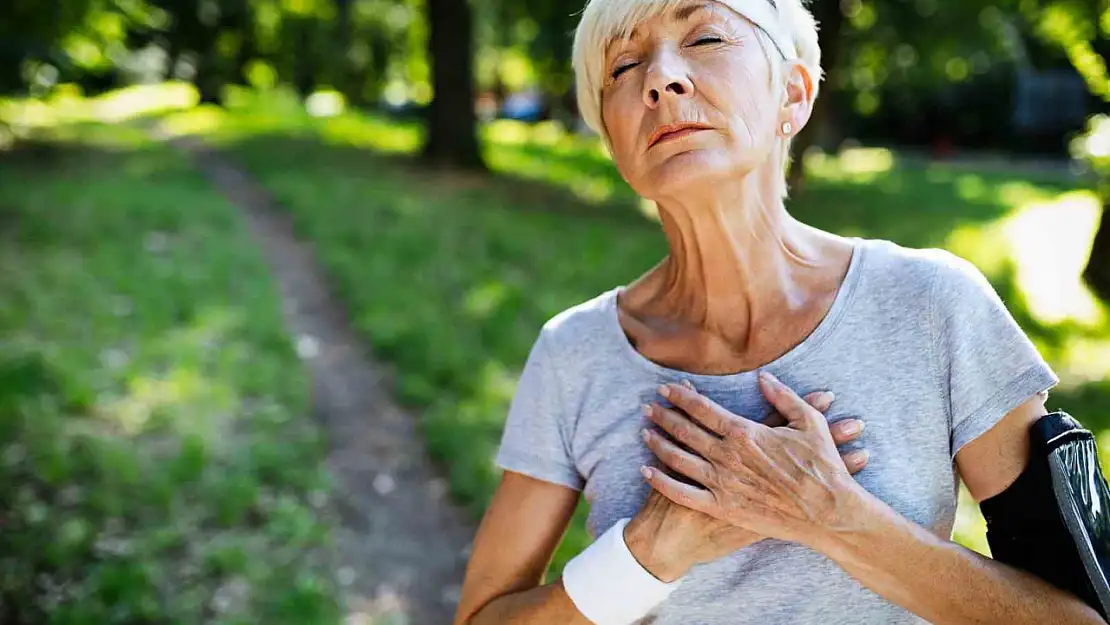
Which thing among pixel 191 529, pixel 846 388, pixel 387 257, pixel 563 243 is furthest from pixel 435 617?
pixel 563 243

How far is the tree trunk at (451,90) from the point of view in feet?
43.0

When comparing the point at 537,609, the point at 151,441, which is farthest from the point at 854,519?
the point at 151,441

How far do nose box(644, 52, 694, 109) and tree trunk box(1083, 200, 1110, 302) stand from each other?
6833mm

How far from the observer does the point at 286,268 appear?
853 cm

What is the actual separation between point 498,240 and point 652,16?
738 cm

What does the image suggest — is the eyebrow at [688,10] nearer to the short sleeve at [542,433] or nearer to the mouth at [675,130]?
the mouth at [675,130]

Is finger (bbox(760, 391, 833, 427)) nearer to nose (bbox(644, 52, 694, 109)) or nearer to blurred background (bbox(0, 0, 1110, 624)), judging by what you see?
nose (bbox(644, 52, 694, 109))

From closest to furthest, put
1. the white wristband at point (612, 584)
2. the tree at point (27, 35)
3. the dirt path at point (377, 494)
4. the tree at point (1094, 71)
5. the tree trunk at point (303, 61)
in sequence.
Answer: the white wristband at point (612, 584) < the dirt path at point (377, 494) < the tree at point (1094, 71) < the tree at point (27, 35) < the tree trunk at point (303, 61)

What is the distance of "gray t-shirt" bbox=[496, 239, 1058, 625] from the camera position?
1563mm

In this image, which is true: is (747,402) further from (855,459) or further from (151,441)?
(151,441)

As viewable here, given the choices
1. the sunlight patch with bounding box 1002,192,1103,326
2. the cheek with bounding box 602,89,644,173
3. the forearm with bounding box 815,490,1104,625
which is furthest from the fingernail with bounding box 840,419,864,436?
the sunlight patch with bounding box 1002,192,1103,326

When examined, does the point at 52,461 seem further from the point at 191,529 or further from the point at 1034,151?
the point at 1034,151

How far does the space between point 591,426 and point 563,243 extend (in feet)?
24.5

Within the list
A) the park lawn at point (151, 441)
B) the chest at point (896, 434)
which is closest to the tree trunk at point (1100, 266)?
the park lawn at point (151, 441)
